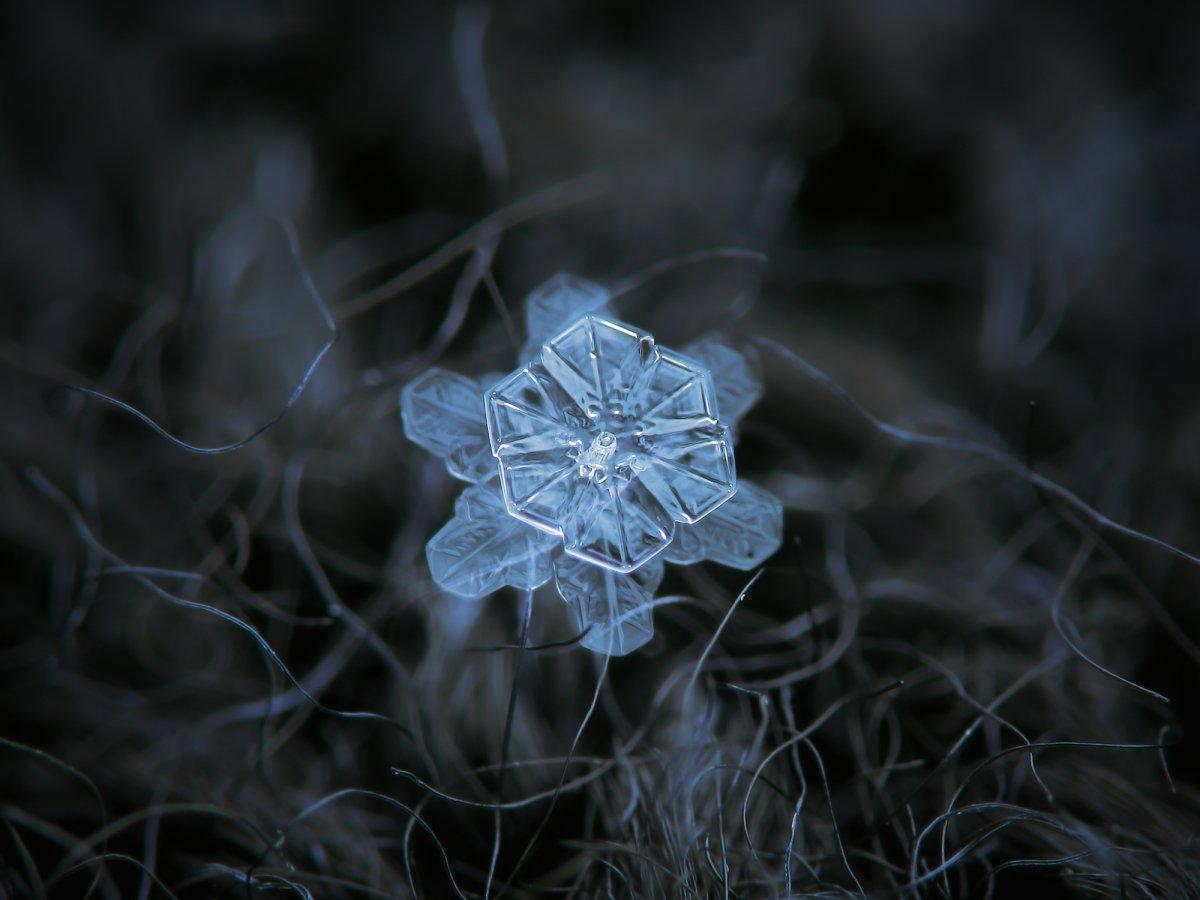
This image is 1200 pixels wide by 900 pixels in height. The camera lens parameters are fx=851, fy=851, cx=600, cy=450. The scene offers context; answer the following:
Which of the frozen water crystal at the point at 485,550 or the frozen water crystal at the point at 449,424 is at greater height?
the frozen water crystal at the point at 449,424

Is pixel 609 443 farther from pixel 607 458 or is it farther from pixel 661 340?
pixel 661 340

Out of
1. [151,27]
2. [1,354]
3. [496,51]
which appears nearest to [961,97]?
[496,51]

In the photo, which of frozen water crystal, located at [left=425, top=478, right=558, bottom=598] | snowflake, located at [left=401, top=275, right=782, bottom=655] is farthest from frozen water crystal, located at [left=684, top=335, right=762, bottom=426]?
frozen water crystal, located at [left=425, top=478, right=558, bottom=598]

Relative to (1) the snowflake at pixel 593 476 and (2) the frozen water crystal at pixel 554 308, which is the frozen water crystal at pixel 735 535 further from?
(2) the frozen water crystal at pixel 554 308

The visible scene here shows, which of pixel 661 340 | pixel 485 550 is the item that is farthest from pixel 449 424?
pixel 661 340

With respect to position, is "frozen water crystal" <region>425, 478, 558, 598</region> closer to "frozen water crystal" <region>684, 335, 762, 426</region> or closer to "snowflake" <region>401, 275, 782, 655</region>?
"snowflake" <region>401, 275, 782, 655</region>

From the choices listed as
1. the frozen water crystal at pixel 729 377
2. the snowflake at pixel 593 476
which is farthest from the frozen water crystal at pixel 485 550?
the frozen water crystal at pixel 729 377
